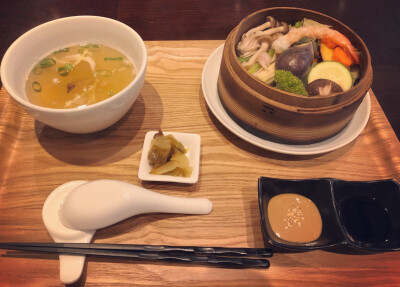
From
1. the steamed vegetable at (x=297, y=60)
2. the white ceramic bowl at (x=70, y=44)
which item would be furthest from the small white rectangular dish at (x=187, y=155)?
the steamed vegetable at (x=297, y=60)

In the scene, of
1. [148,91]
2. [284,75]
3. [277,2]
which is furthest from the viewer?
[277,2]

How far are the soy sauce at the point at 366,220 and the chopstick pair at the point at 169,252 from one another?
1.15ft

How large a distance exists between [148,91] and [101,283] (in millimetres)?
1018

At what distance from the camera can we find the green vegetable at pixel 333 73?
1.39 meters

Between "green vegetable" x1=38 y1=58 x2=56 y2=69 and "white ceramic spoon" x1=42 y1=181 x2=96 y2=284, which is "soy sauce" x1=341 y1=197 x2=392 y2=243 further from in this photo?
"green vegetable" x1=38 y1=58 x2=56 y2=69

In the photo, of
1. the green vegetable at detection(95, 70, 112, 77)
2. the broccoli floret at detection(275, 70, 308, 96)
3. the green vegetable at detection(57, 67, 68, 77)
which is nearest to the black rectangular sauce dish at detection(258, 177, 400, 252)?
the broccoli floret at detection(275, 70, 308, 96)

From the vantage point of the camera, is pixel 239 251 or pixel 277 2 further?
pixel 277 2

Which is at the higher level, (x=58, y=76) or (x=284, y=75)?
(x=284, y=75)

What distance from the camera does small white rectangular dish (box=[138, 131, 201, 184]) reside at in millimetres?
1220

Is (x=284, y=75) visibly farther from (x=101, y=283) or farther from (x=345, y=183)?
(x=101, y=283)

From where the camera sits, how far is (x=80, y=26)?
1.43 m

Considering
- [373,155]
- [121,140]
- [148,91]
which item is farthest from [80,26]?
[373,155]

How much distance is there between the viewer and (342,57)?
148 centimetres

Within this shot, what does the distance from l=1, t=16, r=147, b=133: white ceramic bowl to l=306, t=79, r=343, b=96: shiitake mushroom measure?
78 centimetres
